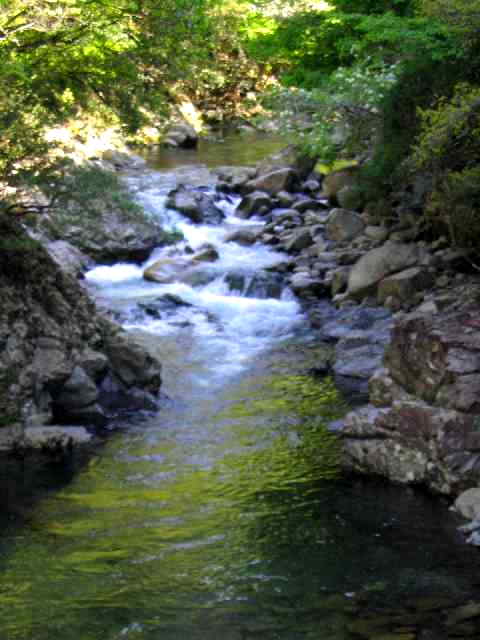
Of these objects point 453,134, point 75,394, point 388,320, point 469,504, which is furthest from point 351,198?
point 469,504

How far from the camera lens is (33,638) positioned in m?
7.16

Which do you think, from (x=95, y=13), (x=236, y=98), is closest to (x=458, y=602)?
(x=95, y=13)

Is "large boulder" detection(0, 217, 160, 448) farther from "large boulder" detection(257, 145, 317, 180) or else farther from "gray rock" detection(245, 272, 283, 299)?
"large boulder" detection(257, 145, 317, 180)

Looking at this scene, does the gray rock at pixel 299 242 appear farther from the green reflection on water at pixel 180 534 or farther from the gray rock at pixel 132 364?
the green reflection on water at pixel 180 534

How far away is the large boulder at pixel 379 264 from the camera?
738 inches

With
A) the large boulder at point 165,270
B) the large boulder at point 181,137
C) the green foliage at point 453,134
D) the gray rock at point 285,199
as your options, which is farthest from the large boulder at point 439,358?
the large boulder at point 181,137

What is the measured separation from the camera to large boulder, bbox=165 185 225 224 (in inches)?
974

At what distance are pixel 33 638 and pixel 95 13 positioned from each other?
9.17 meters

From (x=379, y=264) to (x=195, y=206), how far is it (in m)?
7.43

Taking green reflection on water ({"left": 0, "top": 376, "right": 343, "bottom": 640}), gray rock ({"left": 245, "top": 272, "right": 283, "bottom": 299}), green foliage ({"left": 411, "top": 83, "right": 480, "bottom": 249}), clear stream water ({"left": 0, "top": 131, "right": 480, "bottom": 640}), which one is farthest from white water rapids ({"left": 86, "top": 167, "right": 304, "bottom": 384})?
green foliage ({"left": 411, "top": 83, "right": 480, "bottom": 249})

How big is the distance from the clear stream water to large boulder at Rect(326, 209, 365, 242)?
7051mm

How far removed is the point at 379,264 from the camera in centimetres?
1905

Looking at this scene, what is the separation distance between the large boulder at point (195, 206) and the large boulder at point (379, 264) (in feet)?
22.0

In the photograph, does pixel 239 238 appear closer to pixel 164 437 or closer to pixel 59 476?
pixel 164 437
